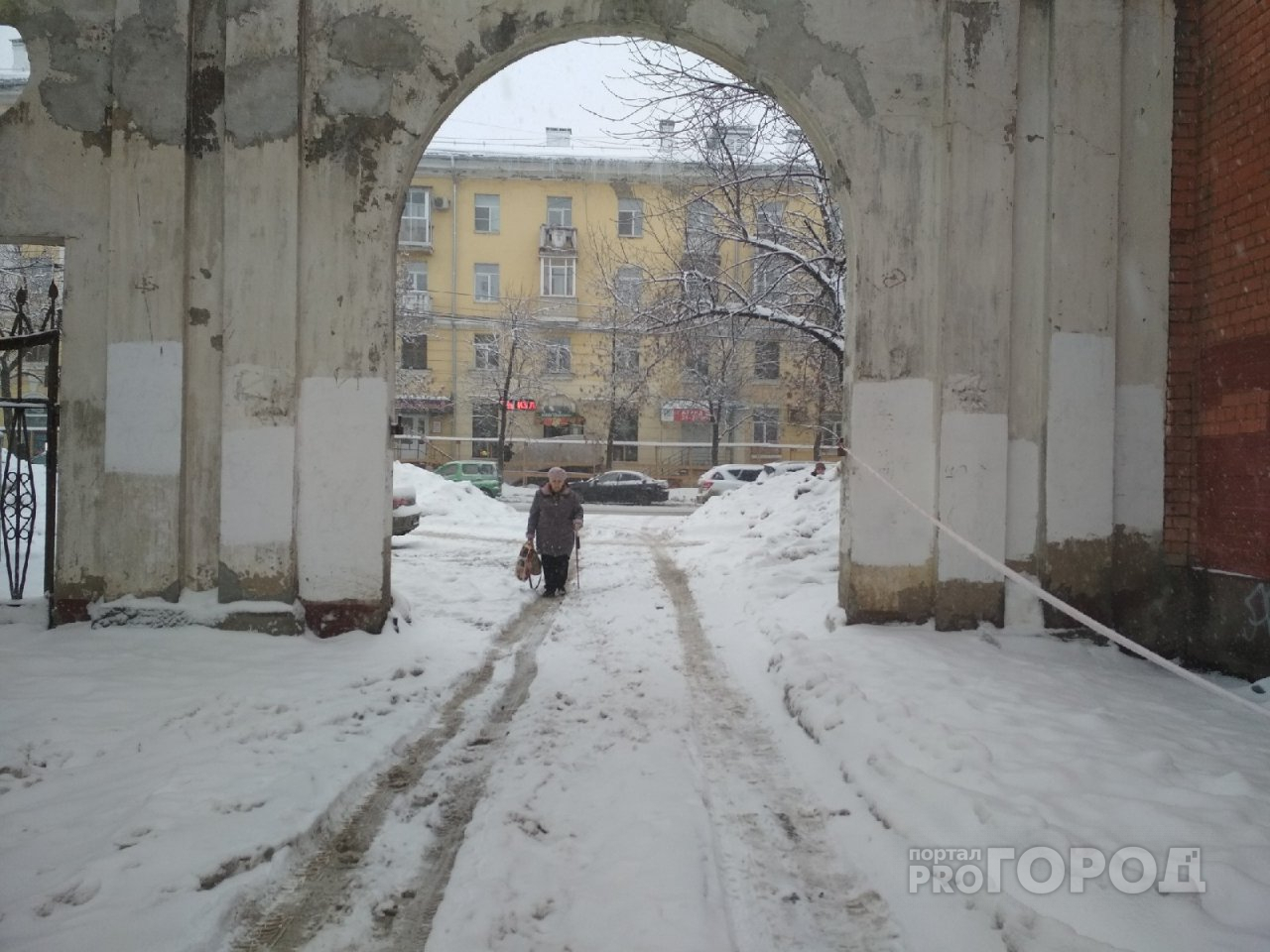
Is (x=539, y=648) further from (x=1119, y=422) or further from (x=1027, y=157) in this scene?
(x=1027, y=157)

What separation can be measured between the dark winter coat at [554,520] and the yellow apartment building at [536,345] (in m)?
23.7

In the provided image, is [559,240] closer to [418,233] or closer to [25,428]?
[418,233]

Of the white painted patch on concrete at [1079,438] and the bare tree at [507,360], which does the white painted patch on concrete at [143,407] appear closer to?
the white painted patch on concrete at [1079,438]

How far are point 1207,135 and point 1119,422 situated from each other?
2386 mm

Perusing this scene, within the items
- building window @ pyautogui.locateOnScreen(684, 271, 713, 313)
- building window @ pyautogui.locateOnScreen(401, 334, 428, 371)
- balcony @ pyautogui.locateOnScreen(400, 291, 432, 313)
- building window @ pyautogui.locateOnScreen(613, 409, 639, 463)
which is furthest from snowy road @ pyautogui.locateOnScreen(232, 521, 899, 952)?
building window @ pyautogui.locateOnScreen(401, 334, 428, 371)

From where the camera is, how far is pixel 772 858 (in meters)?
3.37

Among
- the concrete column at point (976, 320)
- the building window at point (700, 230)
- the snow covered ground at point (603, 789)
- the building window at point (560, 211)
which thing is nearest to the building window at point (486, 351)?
the building window at point (560, 211)

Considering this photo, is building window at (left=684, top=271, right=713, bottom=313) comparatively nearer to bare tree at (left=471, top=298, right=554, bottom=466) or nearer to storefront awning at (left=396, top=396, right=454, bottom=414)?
bare tree at (left=471, top=298, right=554, bottom=466)

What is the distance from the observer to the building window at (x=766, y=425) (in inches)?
1368

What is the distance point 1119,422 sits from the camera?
6.40 metres

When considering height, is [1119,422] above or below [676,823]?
above

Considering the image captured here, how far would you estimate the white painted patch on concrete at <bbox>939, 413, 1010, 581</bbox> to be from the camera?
20.5 feet

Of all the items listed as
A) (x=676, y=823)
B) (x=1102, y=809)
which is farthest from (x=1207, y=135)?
(x=676, y=823)

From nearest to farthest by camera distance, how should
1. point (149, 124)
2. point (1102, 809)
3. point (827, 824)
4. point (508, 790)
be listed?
1. point (1102, 809)
2. point (827, 824)
3. point (508, 790)
4. point (149, 124)
